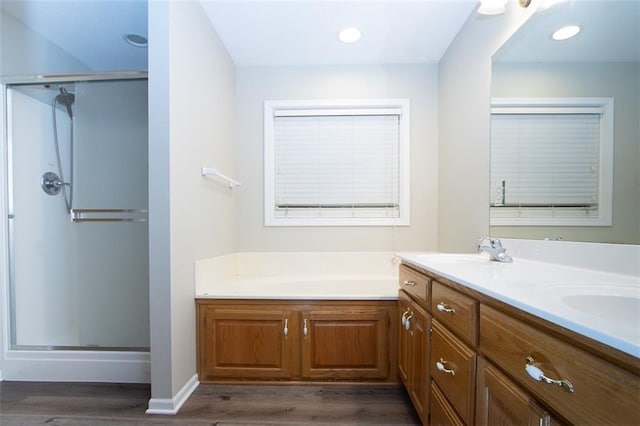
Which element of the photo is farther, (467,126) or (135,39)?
(135,39)

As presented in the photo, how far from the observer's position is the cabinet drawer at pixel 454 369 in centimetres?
81

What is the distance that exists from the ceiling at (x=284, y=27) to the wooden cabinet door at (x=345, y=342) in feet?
6.47

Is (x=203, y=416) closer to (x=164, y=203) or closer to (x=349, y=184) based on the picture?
(x=164, y=203)

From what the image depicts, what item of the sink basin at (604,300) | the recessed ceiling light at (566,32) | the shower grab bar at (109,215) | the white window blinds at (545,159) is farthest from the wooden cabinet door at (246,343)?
the recessed ceiling light at (566,32)

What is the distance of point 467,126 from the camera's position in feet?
5.66

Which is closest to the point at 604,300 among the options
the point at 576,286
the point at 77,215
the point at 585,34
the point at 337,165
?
the point at 576,286

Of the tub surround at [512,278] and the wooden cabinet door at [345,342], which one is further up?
the tub surround at [512,278]

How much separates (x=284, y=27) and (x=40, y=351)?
9.17 ft

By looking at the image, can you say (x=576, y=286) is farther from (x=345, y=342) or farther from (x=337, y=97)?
(x=337, y=97)

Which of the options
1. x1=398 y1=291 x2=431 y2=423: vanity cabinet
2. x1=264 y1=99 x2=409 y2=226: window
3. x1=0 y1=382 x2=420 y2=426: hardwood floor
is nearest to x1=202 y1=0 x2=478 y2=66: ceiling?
x1=264 y1=99 x2=409 y2=226: window

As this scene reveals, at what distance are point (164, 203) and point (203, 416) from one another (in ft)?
3.86

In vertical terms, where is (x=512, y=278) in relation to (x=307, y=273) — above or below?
above

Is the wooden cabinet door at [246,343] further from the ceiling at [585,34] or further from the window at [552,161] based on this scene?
the ceiling at [585,34]

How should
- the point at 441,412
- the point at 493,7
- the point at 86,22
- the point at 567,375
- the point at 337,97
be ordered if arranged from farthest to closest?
the point at 337,97, the point at 86,22, the point at 493,7, the point at 441,412, the point at 567,375
